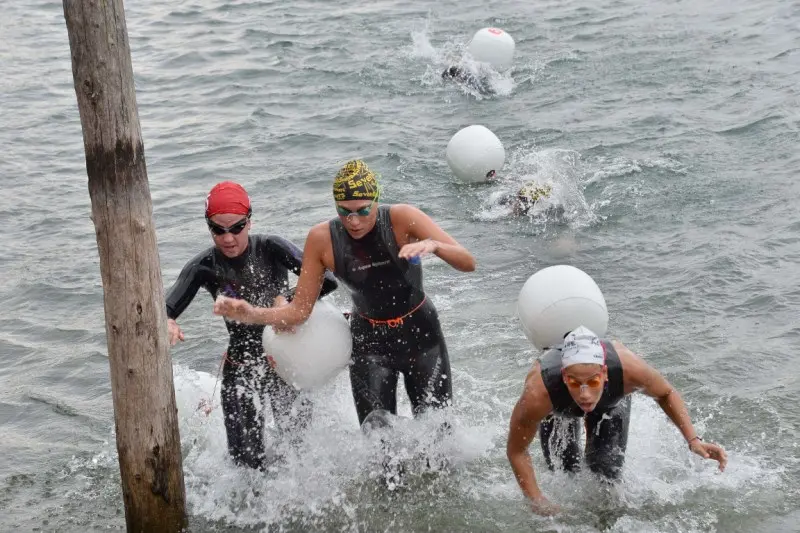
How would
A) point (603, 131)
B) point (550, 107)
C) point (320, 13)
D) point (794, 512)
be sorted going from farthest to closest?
point (320, 13) < point (550, 107) < point (603, 131) < point (794, 512)

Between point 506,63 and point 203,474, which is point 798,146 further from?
point 203,474

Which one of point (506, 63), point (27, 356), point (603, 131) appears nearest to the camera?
point (27, 356)

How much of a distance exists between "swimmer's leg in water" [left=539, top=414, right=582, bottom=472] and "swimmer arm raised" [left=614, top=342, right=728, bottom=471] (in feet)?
2.03

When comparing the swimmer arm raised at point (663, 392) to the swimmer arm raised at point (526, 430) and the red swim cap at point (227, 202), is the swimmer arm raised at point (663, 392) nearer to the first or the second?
the swimmer arm raised at point (526, 430)

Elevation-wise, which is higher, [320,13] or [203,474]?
[320,13]

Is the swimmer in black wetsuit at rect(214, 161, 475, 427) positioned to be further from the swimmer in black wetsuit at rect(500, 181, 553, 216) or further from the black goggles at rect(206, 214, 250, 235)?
the swimmer in black wetsuit at rect(500, 181, 553, 216)

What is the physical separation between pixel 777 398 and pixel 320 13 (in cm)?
1701

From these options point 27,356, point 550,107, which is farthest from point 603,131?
point 27,356

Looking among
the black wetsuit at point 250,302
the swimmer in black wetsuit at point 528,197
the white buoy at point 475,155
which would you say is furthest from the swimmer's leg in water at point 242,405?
the white buoy at point 475,155

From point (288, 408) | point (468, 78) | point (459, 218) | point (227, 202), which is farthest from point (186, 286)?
point (468, 78)

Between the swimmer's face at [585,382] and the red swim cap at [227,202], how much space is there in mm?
2225

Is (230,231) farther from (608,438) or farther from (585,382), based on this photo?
(608,438)

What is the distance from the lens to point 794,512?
6.36m

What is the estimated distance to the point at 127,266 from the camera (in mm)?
5500
